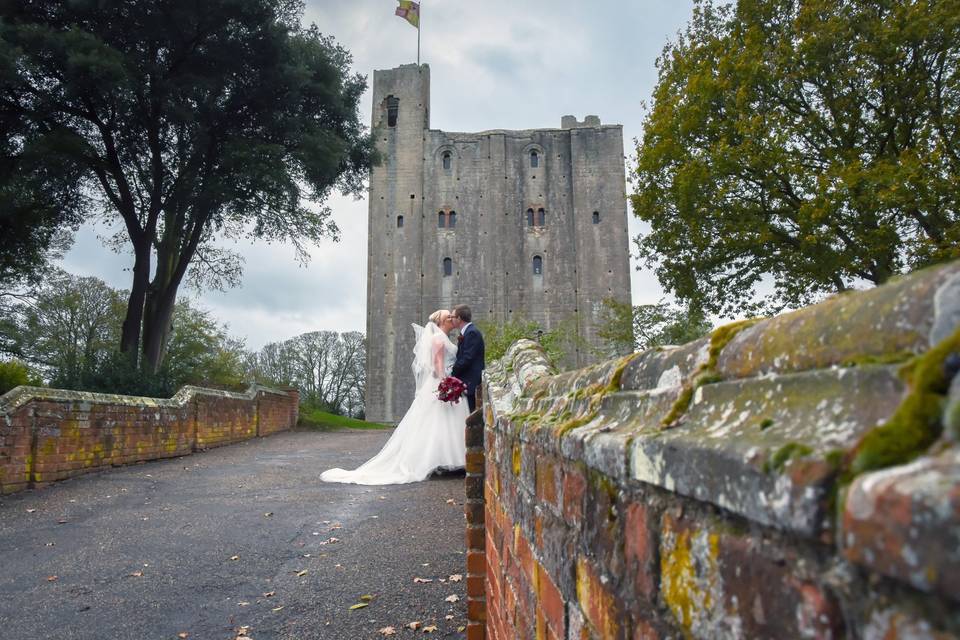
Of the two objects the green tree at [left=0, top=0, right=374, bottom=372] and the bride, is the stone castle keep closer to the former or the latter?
the green tree at [left=0, top=0, right=374, bottom=372]

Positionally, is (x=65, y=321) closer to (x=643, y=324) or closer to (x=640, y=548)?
(x=643, y=324)

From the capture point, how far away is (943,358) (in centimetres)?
58

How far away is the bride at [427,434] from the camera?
898 centimetres

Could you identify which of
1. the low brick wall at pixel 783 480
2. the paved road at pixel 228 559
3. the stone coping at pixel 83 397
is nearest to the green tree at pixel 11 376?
the stone coping at pixel 83 397

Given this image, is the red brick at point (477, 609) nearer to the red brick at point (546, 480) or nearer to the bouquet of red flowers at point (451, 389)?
the red brick at point (546, 480)

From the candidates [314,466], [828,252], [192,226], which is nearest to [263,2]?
[192,226]

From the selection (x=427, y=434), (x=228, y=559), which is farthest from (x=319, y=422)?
(x=228, y=559)

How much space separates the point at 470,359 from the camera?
354 inches

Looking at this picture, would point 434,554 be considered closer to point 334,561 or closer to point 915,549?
point 334,561

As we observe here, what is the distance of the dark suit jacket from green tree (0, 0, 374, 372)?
1093cm

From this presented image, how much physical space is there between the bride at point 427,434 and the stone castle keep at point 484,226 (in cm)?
3001

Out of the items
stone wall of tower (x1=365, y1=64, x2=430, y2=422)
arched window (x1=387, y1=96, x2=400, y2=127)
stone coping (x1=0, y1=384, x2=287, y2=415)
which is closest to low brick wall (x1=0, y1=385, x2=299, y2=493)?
stone coping (x1=0, y1=384, x2=287, y2=415)

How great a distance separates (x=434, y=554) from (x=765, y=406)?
15.9ft

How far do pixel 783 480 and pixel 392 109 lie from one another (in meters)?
44.2
